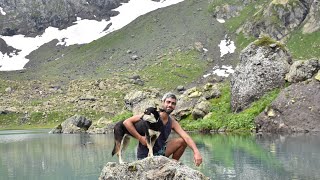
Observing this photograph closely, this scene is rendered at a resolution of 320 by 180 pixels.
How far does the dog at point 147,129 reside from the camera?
35.9ft

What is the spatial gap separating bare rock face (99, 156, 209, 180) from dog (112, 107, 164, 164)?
0.24 meters

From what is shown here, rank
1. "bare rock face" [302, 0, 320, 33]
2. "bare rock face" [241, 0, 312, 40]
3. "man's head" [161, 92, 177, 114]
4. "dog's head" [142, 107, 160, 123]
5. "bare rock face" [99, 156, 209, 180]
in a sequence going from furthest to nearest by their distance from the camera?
"bare rock face" [241, 0, 312, 40]
"bare rock face" [302, 0, 320, 33]
"man's head" [161, 92, 177, 114]
"dog's head" [142, 107, 160, 123]
"bare rock face" [99, 156, 209, 180]

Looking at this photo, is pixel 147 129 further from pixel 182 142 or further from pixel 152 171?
pixel 182 142

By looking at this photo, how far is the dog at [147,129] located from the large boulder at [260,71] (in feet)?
147

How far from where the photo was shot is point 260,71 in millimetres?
54531

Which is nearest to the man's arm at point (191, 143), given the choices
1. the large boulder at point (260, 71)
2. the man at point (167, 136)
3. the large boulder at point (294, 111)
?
the man at point (167, 136)

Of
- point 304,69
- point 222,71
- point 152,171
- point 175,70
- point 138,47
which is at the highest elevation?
point 138,47

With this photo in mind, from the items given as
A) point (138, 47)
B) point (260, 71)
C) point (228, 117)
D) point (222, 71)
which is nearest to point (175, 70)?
point (222, 71)

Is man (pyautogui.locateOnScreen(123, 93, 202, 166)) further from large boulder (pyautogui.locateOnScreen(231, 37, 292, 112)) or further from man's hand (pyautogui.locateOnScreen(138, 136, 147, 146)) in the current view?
large boulder (pyautogui.locateOnScreen(231, 37, 292, 112))

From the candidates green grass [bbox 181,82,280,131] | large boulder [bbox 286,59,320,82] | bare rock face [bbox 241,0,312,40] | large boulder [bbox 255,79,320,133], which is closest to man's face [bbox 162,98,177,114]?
large boulder [bbox 255,79,320,133]

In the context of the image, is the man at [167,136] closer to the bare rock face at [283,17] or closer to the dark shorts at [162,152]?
the dark shorts at [162,152]

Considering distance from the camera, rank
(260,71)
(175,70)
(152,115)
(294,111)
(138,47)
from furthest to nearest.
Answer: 1. (138,47)
2. (175,70)
3. (260,71)
4. (294,111)
5. (152,115)

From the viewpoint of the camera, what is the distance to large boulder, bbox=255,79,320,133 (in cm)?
4519

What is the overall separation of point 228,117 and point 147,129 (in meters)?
45.4
